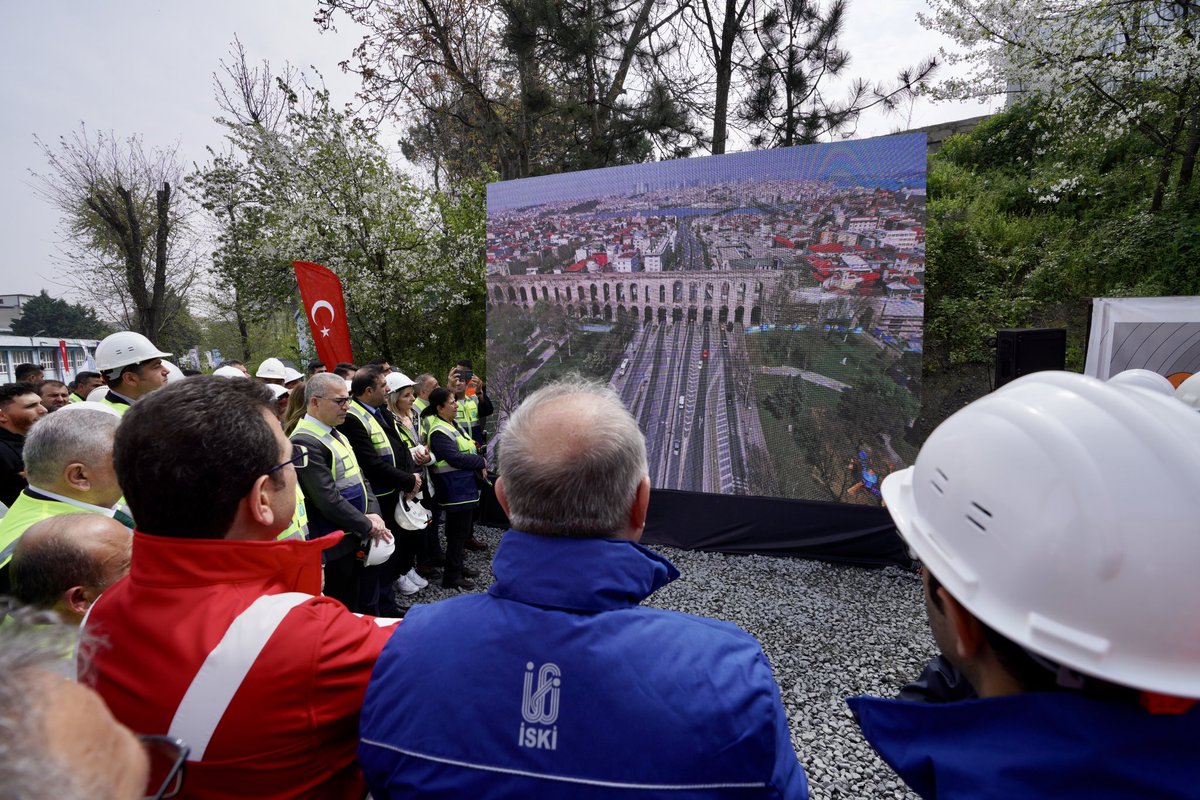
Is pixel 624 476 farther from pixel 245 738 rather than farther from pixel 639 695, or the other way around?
pixel 245 738

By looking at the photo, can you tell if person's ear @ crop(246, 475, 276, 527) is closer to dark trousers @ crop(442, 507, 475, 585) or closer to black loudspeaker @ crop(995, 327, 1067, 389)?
dark trousers @ crop(442, 507, 475, 585)

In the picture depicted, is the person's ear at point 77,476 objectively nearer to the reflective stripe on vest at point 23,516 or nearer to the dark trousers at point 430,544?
the reflective stripe on vest at point 23,516

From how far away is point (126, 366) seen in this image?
3.49 metres

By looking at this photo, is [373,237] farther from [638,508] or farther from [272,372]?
[638,508]

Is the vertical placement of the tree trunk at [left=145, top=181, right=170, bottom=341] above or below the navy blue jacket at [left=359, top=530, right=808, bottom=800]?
above

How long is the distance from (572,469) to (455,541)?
426 centimetres

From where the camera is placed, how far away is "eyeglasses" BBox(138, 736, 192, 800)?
0.70m

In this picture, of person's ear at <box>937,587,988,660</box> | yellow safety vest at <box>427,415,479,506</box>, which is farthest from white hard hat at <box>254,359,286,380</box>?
person's ear at <box>937,587,988,660</box>

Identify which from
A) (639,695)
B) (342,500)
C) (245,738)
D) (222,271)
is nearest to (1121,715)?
(639,695)

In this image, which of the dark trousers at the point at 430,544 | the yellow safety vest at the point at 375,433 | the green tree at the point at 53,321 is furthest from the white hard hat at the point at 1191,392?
the green tree at the point at 53,321

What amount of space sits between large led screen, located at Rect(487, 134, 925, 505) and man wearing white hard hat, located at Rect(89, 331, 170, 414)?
4051 mm

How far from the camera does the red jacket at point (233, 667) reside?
98 cm

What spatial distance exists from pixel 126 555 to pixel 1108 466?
2.15 meters

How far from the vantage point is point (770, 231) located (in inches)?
224
